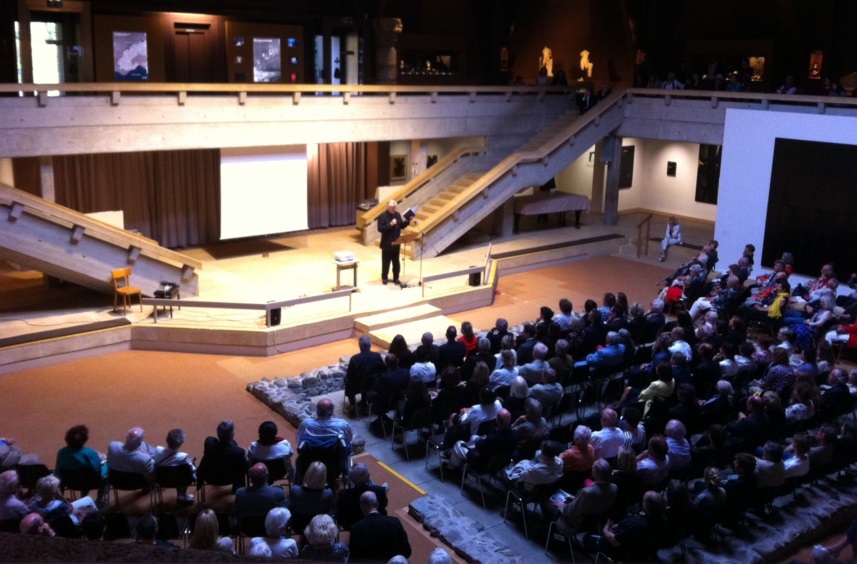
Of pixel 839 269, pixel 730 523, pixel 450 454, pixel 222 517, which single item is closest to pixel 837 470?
pixel 730 523

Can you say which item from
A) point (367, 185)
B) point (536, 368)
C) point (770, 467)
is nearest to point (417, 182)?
point (367, 185)

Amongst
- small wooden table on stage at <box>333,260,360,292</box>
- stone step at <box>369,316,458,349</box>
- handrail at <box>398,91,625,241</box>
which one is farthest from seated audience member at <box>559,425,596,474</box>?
handrail at <box>398,91,625,241</box>

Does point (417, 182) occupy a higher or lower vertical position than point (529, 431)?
higher

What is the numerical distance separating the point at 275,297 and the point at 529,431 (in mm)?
8060

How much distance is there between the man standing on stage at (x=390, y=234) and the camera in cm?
1638

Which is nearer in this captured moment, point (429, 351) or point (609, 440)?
point (609, 440)

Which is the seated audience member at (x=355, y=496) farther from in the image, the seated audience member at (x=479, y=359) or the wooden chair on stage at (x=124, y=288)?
the wooden chair on stage at (x=124, y=288)

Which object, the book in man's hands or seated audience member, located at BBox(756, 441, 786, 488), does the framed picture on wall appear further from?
seated audience member, located at BBox(756, 441, 786, 488)

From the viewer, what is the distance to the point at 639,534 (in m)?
7.24

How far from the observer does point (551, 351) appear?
11.5 meters

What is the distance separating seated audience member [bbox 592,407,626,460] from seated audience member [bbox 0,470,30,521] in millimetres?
5303

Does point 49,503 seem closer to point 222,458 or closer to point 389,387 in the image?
point 222,458

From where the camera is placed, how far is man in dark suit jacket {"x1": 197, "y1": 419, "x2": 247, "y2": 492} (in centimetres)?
823

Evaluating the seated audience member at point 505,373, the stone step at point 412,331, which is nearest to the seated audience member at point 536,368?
the seated audience member at point 505,373
